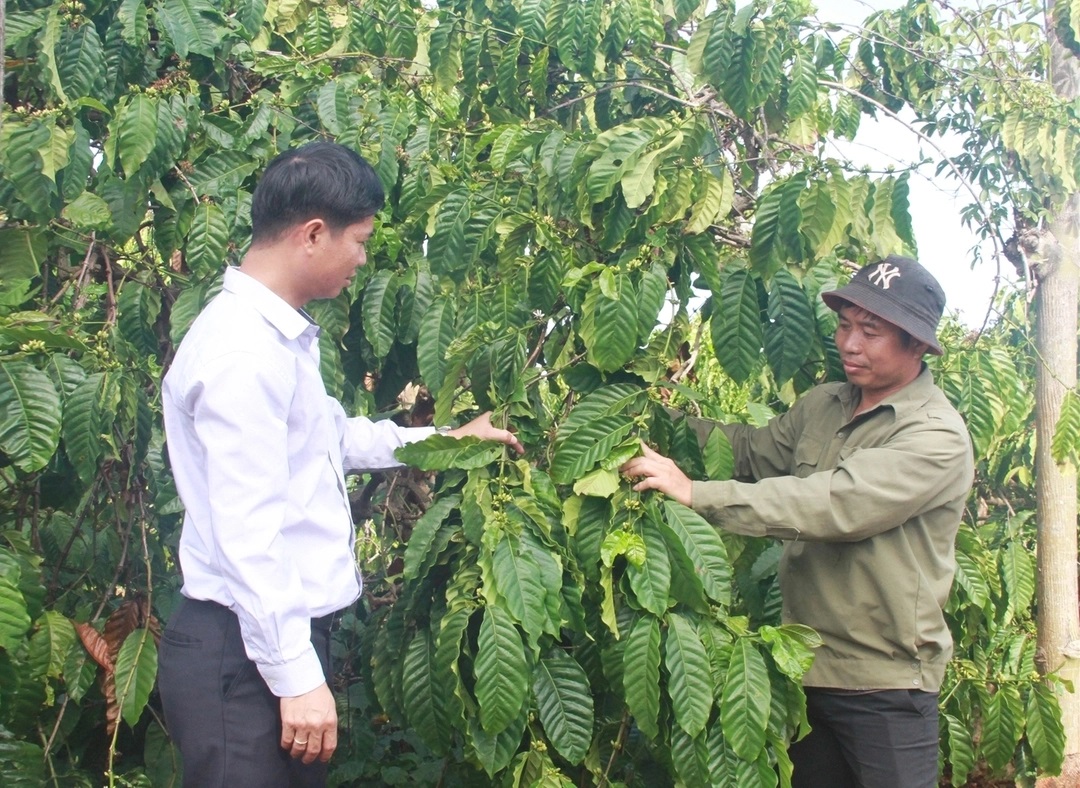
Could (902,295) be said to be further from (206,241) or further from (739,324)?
(206,241)

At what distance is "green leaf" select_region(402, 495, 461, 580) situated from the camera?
201 cm

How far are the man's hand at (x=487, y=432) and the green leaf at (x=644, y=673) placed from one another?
1.41ft

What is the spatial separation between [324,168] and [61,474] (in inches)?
49.6

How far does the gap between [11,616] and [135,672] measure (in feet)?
1.14

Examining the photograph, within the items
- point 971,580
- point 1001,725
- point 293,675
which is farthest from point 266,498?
point 1001,725

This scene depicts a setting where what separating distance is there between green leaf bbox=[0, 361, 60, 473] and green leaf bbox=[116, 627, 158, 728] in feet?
1.45

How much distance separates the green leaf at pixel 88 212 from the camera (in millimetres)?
2266

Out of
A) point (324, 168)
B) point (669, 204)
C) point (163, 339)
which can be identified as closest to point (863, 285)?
point (669, 204)

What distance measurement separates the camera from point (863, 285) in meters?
2.14

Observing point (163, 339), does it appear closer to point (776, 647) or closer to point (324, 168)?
point (324, 168)

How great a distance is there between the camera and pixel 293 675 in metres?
1.51

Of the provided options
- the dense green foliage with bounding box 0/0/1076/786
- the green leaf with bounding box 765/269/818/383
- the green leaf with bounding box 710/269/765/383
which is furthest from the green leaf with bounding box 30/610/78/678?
the green leaf with bounding box 765/269/818/383

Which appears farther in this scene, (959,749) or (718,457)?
(959,749)

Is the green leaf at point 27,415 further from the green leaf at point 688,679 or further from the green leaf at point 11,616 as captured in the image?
the green leaf at point 688,679
